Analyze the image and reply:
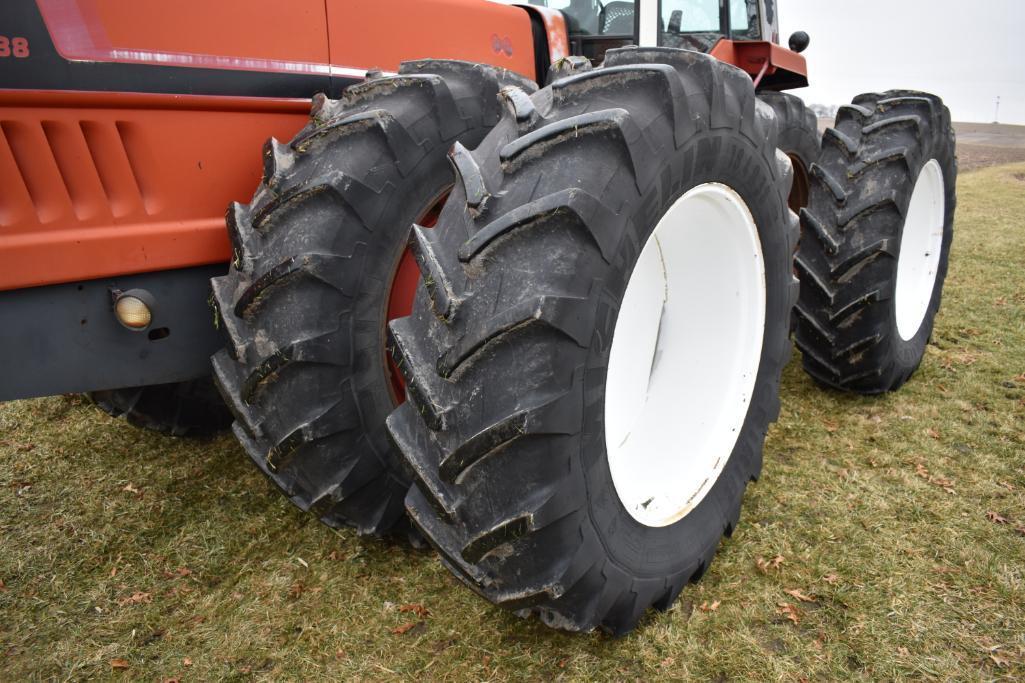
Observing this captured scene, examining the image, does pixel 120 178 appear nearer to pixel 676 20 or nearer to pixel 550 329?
pixel 550 329

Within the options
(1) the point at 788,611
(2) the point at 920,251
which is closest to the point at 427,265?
(1) the point at 788,611

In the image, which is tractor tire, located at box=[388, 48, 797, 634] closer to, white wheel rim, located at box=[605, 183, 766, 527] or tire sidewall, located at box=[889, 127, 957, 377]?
white wheel rim, located at box=[605, 183, 766, 527]

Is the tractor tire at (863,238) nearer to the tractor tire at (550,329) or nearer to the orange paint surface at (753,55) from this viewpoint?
the orange paint surface at (753,55)

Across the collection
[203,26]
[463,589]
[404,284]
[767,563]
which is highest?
[203,26]

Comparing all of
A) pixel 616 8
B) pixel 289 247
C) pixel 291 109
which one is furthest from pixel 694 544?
pixel 616 8

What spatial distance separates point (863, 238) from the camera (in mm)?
2818

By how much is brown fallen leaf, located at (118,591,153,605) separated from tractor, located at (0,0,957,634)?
578 millimetres

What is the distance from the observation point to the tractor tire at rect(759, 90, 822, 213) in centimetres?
323

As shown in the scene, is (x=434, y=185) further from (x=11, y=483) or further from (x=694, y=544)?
(x=11, y=483)

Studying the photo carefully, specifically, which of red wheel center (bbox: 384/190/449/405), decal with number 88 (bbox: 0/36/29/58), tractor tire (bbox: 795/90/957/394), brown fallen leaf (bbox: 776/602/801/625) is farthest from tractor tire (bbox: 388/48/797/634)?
tractor tire (bbox: 795/90/957/394)

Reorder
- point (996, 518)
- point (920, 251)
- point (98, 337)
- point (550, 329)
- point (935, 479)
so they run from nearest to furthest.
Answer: point (550, 329), point (98, 337), point (996, 518), point (935, 479), point (920, 251)

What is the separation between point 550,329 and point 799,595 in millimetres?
1163

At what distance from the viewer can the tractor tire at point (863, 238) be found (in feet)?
9.23

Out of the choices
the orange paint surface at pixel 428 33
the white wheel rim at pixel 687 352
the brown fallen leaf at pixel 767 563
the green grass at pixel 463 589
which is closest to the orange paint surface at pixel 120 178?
the orange paint surface at pixel 428 33
